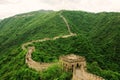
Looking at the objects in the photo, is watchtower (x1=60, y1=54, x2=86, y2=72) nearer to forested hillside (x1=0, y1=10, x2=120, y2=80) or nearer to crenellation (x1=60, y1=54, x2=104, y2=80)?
crenellation (x1=60, y1=54, x2=104, y2=80)

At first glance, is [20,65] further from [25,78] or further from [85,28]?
[85,28]

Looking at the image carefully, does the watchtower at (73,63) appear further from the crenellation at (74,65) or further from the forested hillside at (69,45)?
the forested hillside at (69,45)

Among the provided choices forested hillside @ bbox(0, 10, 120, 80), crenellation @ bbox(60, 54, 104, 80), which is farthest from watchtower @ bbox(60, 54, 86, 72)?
forested hillside @ bbox(0, 10, 120, 80)

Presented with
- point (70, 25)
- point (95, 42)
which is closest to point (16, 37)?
point (70, 25)

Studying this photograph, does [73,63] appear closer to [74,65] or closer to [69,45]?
[74,65]

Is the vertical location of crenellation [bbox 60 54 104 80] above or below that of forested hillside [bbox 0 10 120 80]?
above

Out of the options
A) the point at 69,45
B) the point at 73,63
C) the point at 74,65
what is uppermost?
the point at 73,63

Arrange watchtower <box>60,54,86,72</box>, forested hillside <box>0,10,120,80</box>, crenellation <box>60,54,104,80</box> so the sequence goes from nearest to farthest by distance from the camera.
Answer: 1. crenellation <box>60,54,104,80</box>
2. watchtower <box>60,54,86,72</box>
3. forested hillside <box>0,10,120,80</box>

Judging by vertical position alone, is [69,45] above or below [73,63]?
below

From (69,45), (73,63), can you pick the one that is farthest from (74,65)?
(69,45)

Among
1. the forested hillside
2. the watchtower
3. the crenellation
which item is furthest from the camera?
the forested hillside

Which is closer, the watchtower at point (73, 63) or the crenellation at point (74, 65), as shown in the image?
the crenellation at point (74, 65)

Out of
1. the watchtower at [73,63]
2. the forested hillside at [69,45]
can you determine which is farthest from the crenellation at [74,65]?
the forested hillside at [69,45]
